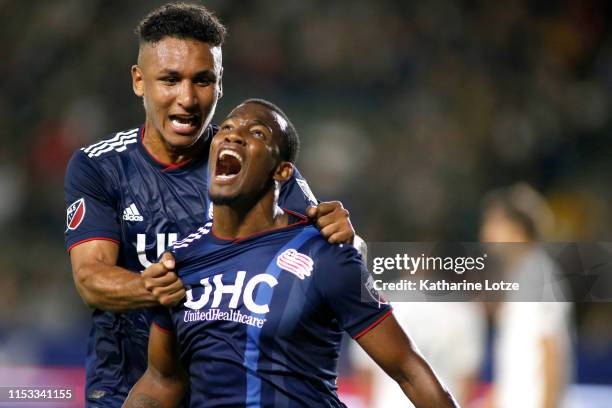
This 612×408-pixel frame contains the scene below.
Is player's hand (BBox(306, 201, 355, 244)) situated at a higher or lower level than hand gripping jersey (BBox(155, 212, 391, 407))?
higher

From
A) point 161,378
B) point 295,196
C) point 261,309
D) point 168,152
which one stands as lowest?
point 161,378

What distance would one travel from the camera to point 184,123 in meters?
3.16

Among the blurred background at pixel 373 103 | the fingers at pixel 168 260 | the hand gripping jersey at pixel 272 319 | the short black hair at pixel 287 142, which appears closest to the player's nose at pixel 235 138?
the short black hair at pixel 287 142

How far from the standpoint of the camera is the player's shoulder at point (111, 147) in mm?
3285

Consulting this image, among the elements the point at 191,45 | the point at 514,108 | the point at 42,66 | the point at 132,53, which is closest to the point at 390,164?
the point at 514,108

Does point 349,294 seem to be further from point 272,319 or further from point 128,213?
point 128,213

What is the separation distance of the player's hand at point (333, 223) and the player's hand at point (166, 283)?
16.8 inches

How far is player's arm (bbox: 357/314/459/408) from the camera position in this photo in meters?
2.32

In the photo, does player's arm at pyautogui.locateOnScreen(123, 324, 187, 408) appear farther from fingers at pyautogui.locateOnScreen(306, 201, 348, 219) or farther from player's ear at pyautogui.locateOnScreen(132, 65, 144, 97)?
player's ear at pyautogui.locateOnScreen(132, 65, 144, 97)

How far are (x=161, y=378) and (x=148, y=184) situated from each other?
0.87m

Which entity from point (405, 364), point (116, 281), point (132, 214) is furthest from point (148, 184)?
point (405, 364)

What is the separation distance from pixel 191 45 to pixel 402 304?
7.73 feet

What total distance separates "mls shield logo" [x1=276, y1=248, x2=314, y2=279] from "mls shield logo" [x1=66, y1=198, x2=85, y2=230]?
1.06 metres

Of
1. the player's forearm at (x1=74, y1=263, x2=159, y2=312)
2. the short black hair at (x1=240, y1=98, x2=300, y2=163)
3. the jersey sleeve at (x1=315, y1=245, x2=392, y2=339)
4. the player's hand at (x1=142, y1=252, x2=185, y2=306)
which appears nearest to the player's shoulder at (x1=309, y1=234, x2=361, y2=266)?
the jersey sleeve at (x1=315, y1=245, x2=392, y2=339)
